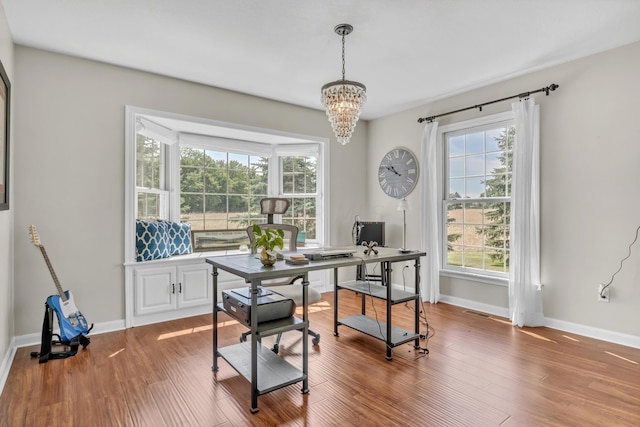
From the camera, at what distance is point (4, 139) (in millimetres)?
2453

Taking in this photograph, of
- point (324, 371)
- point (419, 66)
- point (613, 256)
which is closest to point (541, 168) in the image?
point (613, 256)

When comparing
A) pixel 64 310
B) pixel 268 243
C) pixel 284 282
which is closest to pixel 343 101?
pixel 268 243

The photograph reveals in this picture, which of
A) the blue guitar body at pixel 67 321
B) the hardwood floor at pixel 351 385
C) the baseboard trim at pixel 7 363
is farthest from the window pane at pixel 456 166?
the baseboard trim at pixel 7 363

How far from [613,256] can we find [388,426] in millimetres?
2629

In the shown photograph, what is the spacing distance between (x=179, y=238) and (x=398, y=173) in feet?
9.87

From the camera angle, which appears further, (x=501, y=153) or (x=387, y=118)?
(x=387, y=118)

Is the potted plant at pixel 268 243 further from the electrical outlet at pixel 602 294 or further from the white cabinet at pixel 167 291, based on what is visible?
the electrical outlet at pixel 602 294

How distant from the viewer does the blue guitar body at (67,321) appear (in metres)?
2.78

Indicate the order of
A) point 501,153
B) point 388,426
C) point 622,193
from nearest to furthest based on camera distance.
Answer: point 388,426 → point 622,193 → point 501,153

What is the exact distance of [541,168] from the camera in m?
3.51

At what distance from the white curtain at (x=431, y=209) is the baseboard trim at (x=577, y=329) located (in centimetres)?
46

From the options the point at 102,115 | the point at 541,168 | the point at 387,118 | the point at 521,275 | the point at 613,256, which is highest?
the point at 387,118

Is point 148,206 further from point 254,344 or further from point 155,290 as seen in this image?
point 254,344

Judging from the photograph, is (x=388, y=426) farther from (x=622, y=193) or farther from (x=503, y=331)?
(x=622, y=193)
